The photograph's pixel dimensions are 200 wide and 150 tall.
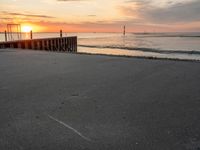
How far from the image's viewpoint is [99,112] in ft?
14.1

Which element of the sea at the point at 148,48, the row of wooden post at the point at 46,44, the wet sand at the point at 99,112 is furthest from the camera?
the sea at the point at 148,48

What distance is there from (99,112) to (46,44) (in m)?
22.9

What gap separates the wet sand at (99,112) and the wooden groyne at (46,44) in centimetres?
1502

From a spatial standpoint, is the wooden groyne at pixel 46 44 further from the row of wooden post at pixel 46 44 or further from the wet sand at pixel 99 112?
the wet sand at pixel 99 112

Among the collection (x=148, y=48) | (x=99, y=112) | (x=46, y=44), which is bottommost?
(x=148, y=48)

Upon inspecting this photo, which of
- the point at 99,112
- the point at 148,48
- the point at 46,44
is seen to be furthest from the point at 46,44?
the point at 99,112

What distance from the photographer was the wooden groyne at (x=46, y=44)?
71.1 feet

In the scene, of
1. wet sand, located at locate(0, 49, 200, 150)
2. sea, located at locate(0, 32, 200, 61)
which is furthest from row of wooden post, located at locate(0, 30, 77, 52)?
wet sand, located at locate(0, 49, 200, 150)

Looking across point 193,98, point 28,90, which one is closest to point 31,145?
point 28,90

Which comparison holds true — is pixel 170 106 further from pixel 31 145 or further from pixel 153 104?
pixel 31 145

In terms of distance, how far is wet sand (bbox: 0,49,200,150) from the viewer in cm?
320

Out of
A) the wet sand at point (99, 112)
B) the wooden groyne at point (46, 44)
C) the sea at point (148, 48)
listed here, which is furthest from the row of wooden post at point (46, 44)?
the wet sand at point (99, 112)

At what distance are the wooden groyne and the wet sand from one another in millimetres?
15021

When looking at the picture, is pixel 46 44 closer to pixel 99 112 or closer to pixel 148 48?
pixel 148 48
